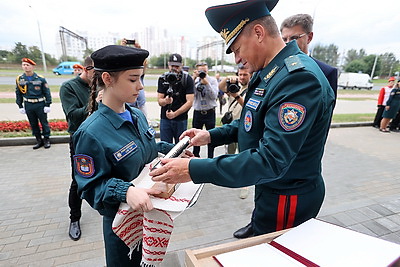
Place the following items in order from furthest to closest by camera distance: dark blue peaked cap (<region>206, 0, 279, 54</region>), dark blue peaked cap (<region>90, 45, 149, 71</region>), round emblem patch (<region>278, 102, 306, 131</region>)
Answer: dark blue peaked cap (<region>90, 45, 149, 71</region>) → dark blue peaked cap (<region>206, 0, 279, 54</region>) → round emblem patch (<region>278, 102, 306, 131</region>)

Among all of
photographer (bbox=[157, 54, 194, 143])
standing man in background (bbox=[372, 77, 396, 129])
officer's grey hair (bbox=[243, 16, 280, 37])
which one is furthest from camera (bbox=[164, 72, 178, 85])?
standing man in background (bbox=[372, 77, 396, 129])

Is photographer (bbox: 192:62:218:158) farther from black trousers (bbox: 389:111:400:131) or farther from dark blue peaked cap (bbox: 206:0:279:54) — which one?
black trousers (bbox: 389:111:400:131)

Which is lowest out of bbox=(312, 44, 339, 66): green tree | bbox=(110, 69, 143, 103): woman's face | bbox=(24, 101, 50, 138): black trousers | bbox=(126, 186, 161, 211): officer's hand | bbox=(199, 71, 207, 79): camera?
bbox=(24, 101, 50, 138): black trousers

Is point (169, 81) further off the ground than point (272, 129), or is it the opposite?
point (169, 81)

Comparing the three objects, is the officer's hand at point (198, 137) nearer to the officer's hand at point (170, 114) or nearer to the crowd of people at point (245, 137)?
the crowd of people at point (245, 137)

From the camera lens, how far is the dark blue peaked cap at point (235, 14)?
3.74ft

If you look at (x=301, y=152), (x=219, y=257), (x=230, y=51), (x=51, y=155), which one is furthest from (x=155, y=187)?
(x=51, y=155)

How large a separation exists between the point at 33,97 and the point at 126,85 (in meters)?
5.17

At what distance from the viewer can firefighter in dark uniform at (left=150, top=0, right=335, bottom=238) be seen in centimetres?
97

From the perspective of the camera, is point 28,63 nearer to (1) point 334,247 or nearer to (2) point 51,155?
(2) point 51,155

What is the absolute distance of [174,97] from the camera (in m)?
4.10

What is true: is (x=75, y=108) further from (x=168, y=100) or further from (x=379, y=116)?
(x=379, y=116)

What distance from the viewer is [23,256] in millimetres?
2291

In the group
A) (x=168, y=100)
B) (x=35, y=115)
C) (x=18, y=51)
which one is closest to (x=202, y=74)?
(x=168, y=100)
